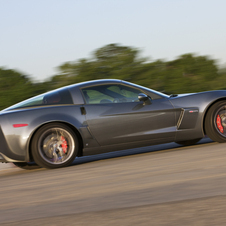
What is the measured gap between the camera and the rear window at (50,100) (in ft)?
20.4

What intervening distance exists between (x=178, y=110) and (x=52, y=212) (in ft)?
12.6

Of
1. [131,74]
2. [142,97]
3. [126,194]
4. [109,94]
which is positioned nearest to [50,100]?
[109,94]

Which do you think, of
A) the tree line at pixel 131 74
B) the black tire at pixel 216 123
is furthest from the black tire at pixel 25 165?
the tree line at pixel 131 74

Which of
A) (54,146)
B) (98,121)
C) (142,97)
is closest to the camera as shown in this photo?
(54,146)

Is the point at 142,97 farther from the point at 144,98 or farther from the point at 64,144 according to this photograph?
the point at 64,144

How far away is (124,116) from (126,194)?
2799 millimetres

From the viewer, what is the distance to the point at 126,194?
3609 millimetres

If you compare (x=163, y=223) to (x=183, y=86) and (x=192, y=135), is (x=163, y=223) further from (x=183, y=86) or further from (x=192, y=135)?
(x=183, y=86)

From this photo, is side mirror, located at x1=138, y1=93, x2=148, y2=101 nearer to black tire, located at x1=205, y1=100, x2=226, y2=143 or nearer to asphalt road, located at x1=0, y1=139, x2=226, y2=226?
black tire, located at x1=205, y1=100, x2=226, y2=143

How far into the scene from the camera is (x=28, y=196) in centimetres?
400

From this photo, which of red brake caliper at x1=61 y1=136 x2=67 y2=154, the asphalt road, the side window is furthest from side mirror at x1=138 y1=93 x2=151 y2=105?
red brake caliper at x1=61 y1=136 x2=67 y2=154

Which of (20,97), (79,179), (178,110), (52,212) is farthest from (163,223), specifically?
(20,97)

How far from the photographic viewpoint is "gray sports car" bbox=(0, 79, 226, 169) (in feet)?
19.4

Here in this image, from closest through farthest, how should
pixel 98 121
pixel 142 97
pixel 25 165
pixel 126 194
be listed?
1. pixel 126 194
2. pixel 98 121
3. pixel 142 97
4. pixel 25 165
